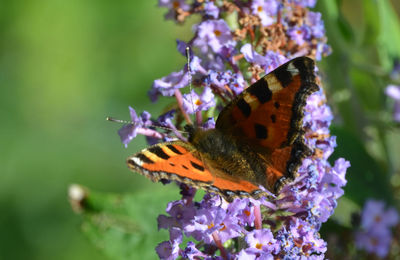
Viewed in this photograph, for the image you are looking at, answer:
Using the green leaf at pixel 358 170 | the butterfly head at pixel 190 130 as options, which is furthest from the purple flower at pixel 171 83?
the green leaf at pixel 358 170

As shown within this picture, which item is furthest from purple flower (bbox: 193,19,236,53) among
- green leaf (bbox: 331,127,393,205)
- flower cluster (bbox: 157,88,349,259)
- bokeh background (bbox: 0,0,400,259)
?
bokeh background (bbox: 0,0,400,259)

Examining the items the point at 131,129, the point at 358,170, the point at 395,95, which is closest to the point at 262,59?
the point at 131,129

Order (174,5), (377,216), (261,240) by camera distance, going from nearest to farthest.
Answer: (261,240) < (174,5) < (377,216)

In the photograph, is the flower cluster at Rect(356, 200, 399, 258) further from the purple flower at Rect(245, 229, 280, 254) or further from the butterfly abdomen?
the purple flower at Rect(245, 229, 280, 254)

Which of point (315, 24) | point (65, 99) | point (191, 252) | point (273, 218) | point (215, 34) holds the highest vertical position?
point (65, 99)

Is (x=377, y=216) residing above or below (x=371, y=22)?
below

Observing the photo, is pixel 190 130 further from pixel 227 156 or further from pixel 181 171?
pixel 181 171

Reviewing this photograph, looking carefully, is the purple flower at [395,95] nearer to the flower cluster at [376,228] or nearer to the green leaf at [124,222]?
the flower cluster at [376,228]
